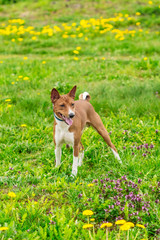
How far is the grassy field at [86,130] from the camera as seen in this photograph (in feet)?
10.8

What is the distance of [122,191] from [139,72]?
4.74 meters

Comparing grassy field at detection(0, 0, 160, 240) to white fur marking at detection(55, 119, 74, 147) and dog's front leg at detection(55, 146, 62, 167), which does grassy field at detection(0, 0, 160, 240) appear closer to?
dog's front leg at detection(55, 146, 62, 167)

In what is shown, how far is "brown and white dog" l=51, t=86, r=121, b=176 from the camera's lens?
155 inches

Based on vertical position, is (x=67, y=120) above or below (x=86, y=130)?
above

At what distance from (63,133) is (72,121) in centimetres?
21

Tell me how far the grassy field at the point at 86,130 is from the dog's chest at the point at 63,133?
0.46 metres

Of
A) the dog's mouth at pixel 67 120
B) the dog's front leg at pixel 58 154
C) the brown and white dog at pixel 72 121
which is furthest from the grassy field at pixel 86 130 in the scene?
the dog's mouth at pixel 67 120

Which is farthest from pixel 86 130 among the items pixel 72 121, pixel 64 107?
pixel 64 107

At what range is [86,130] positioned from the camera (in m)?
5.41

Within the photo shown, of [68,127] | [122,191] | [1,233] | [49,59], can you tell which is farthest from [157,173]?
[49,59]

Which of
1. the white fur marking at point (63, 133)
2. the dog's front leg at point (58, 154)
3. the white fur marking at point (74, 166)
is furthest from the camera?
the dog's front leg at point (58, 154)

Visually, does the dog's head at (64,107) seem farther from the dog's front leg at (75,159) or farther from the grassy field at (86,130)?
the grassy field at (86,130)

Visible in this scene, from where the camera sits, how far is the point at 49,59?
9.12 m

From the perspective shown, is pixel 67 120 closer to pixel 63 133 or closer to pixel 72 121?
pixel 72 121
